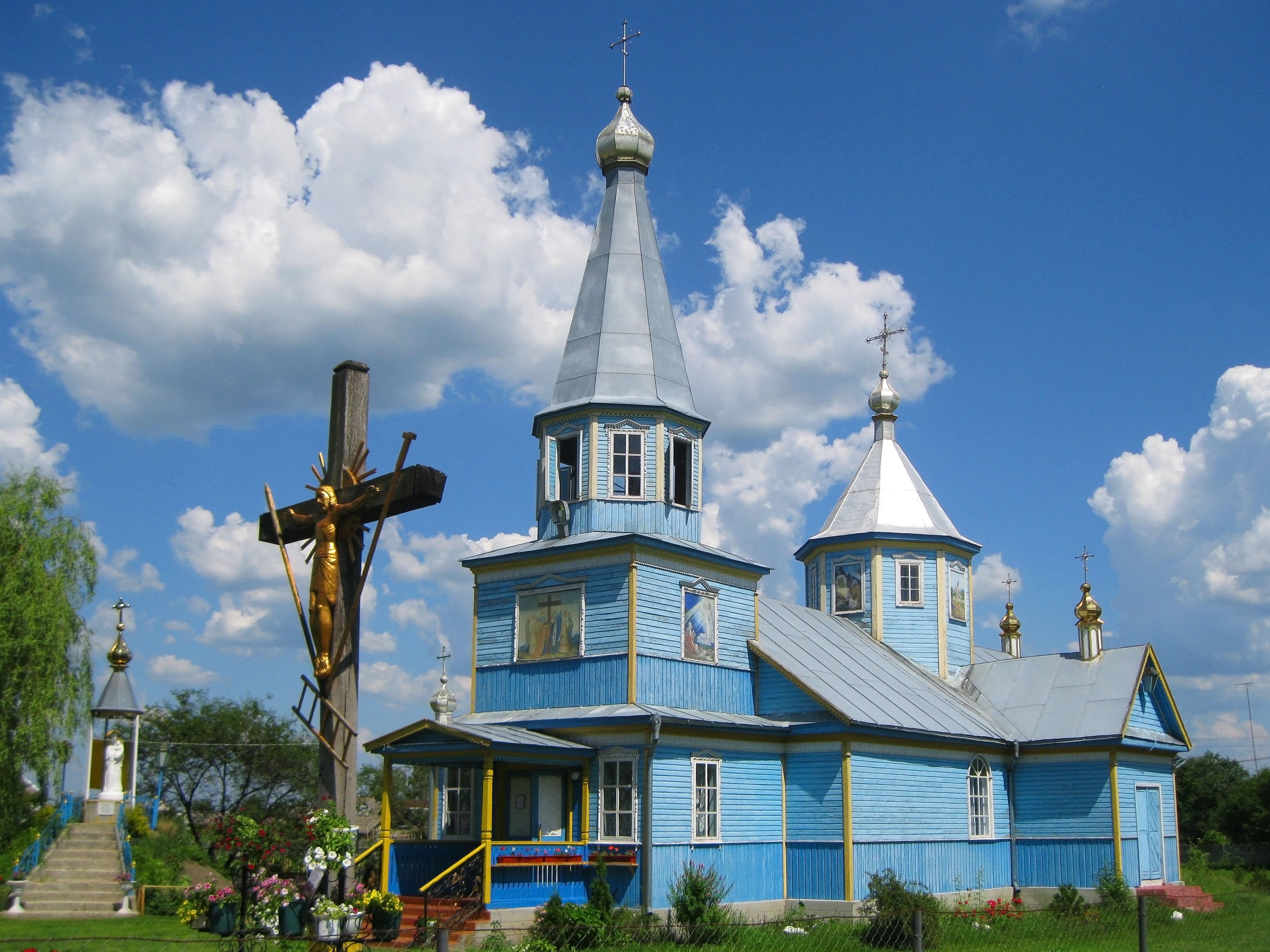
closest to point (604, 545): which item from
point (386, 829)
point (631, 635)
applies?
point (631, 635)

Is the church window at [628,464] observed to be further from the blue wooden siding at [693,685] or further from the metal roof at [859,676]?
the metal roof at [859,676]

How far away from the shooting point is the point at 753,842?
21859mm

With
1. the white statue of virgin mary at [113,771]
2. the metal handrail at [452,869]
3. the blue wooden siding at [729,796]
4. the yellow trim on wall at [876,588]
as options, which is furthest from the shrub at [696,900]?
the yellow trim on wall at [876,588]

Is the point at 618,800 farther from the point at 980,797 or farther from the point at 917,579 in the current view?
the point at 917,579

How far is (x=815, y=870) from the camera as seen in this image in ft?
72.7

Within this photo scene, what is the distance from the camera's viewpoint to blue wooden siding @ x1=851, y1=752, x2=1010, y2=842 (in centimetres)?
2247

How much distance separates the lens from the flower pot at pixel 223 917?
9312 mm

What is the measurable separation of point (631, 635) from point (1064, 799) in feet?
39.6

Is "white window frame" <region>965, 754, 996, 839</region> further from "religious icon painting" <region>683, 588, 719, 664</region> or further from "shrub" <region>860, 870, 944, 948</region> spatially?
"religious icon painting" <region>683, 588, 719, 664</region>

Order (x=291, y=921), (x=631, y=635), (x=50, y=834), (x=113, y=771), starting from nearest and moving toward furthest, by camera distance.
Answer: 1. (x=291, y=921)
2. (x=631, y=635)
3. (x=50, y=834)
4. (x=113, y=771)

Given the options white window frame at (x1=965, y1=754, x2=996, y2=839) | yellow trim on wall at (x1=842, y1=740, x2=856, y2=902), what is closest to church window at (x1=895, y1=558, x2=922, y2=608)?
A: white window frame at (x1=965, y1=754, x2=996, y2=839)

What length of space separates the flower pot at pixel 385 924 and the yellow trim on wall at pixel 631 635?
792 cm

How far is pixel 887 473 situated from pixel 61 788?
21.1 meters

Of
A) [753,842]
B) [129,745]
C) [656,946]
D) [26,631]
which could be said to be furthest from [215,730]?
[656,946]
